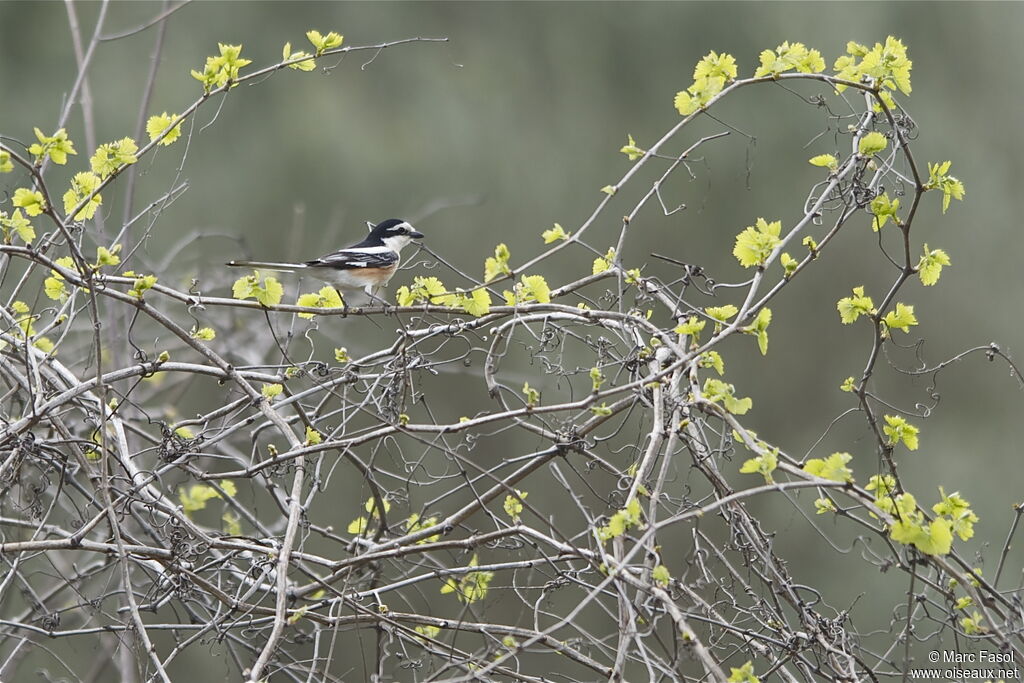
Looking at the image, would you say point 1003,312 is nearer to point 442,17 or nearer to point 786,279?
point 442,17

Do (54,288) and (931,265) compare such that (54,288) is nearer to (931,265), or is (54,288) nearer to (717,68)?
(717,68)

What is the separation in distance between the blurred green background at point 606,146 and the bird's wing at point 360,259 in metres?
5.40

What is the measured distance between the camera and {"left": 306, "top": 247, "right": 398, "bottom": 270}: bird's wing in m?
4.60

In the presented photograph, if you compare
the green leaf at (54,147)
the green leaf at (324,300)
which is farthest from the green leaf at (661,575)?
the green leaf at (54,147)

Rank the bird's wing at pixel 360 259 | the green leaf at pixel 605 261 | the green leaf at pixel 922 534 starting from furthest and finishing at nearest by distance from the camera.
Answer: the bird's wing at pixel 360 259 < the green leaf at pixel 605 261 < the green leaf at pixel 922 534

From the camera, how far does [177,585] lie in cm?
272

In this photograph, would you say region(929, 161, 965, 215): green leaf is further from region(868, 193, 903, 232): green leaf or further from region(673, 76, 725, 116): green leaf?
region(673, 76, 725, 116): green leaf

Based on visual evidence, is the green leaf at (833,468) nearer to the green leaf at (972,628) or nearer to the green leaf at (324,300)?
the green leaf at (972,628)

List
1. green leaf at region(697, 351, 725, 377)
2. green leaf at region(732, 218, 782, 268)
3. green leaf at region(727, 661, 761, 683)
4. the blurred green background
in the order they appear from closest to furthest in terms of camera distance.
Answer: green leaf at region(727, 661, 761, 683), green leaf at region(697, 351, 725, 377), green leaf at region(732, 218, 782, 268), the blurred green background

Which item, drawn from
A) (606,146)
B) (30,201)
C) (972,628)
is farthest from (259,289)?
(606,146)

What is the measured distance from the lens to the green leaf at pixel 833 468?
6.97 ft

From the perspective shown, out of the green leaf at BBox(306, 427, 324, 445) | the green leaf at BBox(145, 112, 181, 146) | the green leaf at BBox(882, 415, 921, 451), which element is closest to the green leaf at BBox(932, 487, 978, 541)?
the green leaf at BBox(882, 415, 921, 451)

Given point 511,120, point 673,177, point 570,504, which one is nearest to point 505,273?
point 570,504

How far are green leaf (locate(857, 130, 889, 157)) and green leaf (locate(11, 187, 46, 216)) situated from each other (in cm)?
187
